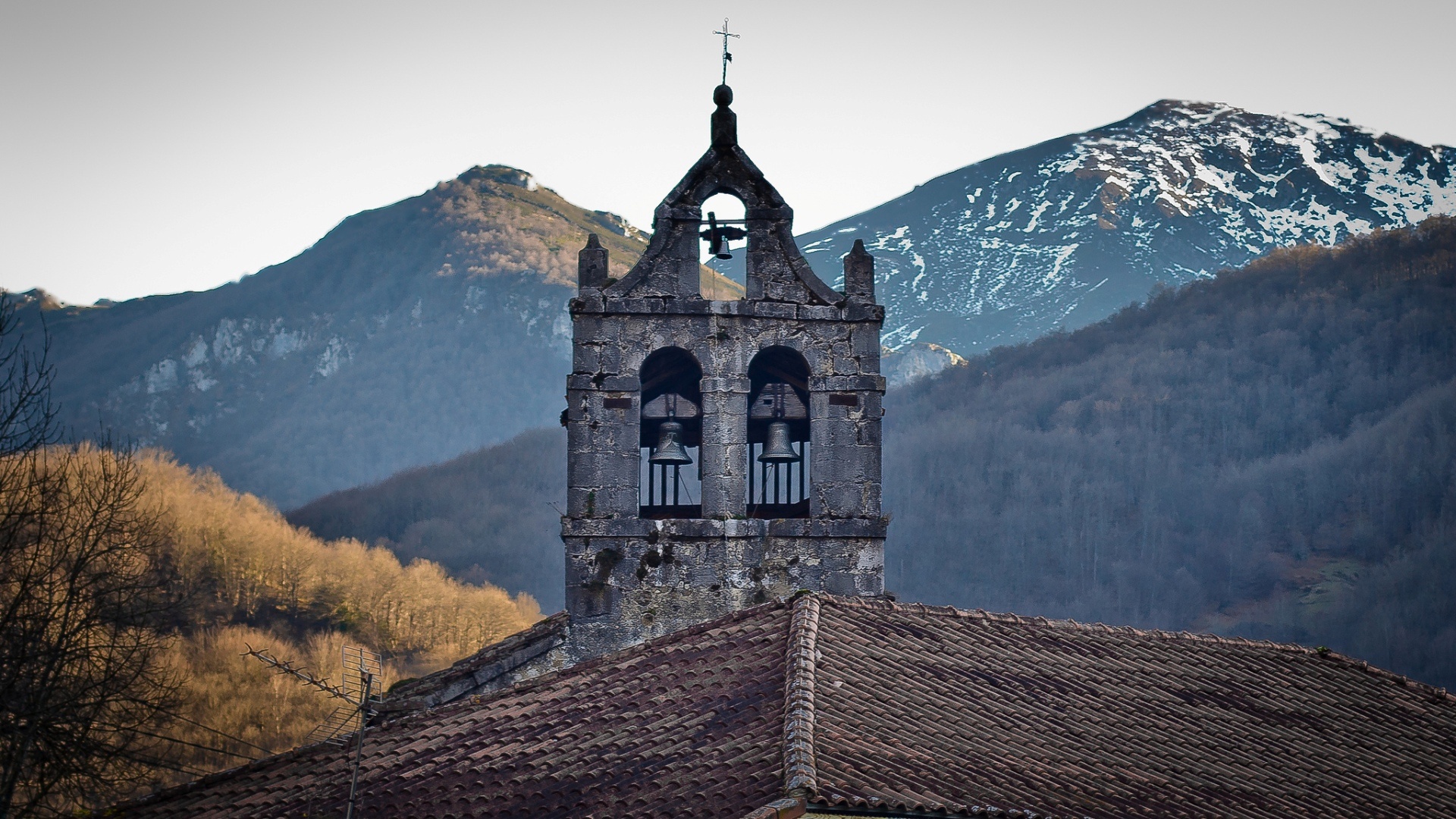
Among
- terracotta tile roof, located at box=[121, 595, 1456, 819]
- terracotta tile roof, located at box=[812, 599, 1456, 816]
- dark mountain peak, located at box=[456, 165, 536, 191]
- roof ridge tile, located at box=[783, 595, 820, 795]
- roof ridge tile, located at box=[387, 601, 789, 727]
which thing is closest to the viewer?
roof ridge tile, located at box=[783, 595, 820, 795]

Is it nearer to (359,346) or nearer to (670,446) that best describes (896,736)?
(670,446)

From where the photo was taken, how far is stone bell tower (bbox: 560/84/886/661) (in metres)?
14.4

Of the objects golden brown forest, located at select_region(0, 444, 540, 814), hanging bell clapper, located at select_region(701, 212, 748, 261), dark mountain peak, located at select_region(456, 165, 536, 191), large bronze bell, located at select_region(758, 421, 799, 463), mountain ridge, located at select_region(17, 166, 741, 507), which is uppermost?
dark mountain peak, located at select_region(456, 165, 536, 191)

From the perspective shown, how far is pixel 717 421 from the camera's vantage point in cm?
1477

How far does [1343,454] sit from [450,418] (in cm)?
5939

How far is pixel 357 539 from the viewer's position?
90000 mm

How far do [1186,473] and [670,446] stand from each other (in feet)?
255

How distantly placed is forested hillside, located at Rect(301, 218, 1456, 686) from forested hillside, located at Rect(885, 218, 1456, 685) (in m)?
0.13

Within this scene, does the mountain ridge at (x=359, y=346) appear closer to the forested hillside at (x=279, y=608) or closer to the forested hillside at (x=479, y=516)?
the forested hillside at (x=479, y=516)

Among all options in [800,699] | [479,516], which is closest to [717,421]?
[800,699]

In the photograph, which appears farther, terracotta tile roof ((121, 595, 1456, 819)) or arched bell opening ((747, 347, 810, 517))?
arched bell opening ((747, 347, 810, 517))

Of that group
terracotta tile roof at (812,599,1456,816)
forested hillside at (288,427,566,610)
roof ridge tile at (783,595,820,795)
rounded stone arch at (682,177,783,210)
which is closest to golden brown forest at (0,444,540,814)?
forested hillside at (288,427,566,610)

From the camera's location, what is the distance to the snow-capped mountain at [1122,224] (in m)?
103

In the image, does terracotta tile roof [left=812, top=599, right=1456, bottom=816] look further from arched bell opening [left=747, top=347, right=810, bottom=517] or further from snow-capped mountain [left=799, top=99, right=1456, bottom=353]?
snow-capped mountain [left=799, top=99, right=1456, bottom=353]
